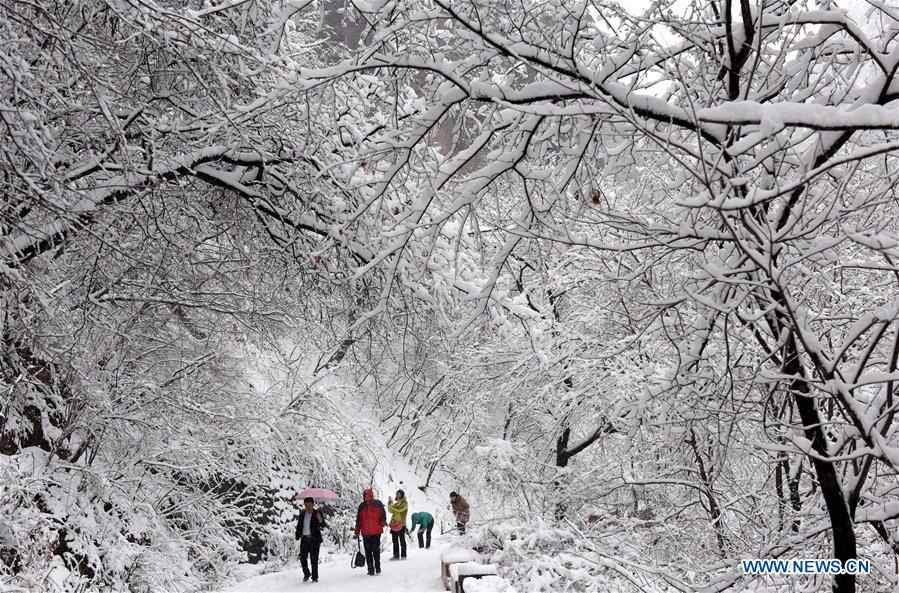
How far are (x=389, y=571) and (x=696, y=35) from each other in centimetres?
1083

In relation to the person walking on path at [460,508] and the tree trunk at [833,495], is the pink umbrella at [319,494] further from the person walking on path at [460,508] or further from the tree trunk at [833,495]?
the tree trunk at [833,495]

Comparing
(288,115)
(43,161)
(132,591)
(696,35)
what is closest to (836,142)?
(696,35)

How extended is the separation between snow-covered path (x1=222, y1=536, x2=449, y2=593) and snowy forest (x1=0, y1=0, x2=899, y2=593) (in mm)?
1088

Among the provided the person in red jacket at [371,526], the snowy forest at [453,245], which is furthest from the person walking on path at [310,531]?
the snowy forest at [453,245]

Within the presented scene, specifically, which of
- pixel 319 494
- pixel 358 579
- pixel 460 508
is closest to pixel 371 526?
pixel 358 579

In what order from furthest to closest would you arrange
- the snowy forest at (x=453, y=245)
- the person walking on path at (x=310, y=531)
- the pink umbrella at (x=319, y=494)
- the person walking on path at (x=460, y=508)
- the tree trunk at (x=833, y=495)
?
the pink umbrella at (x=319, y=494) < the person walking on path at (x=460, y=508) < the person walking on path at (x=310, y=531) < the tree trunk at (x=833, y=495) < the snowy forest at (x=453, y=245)

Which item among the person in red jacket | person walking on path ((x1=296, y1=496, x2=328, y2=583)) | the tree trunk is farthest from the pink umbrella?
the tree trunk

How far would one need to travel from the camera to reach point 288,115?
21.6 ft

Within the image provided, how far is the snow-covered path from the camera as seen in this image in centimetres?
1150

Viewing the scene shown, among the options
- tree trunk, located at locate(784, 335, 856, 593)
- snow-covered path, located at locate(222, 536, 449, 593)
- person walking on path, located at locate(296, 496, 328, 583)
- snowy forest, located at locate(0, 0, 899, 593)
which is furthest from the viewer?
person walking on path, located at locate(296, 496, 328, 583)

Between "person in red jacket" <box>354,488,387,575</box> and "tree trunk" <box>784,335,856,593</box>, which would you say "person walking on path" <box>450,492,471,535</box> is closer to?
"person in red jacket" <box>354,488,387,575</box>

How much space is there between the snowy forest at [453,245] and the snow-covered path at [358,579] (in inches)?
42.8

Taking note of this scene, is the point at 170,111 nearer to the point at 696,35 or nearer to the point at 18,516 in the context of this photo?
the point at 18,516

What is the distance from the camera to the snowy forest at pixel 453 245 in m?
3.18
